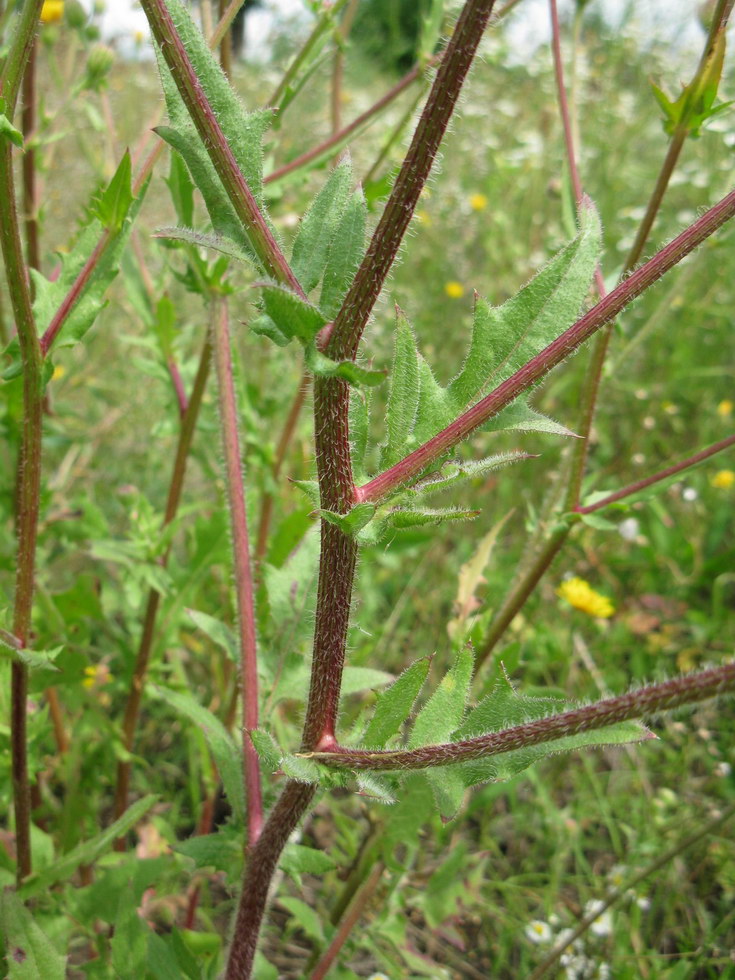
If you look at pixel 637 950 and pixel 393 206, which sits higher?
pixel 393 206

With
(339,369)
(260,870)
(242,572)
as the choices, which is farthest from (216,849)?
(339,369)

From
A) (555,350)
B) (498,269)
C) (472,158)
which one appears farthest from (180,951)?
(472,158)

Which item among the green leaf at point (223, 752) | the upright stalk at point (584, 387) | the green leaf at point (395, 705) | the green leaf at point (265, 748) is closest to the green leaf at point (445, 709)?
the green leaf at point (395, 705)

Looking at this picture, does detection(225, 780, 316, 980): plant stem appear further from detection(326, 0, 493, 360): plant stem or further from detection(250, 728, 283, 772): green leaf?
detection(326, 0, 493, 360): plant stem

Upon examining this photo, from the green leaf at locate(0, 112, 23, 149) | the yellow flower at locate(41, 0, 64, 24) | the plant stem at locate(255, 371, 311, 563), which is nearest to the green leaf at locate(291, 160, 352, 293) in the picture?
the green leaf at locate(0, 112, 23, 149)

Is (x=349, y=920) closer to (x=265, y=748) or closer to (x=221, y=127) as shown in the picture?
(x=265, y=748)

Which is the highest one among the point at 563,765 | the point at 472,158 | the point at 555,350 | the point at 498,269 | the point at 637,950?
the point at 472,158

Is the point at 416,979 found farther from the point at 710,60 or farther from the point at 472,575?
the point at 710,60

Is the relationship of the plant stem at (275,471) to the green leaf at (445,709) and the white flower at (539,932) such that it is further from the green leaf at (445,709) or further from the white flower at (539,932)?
the green leaf at (445,709)
